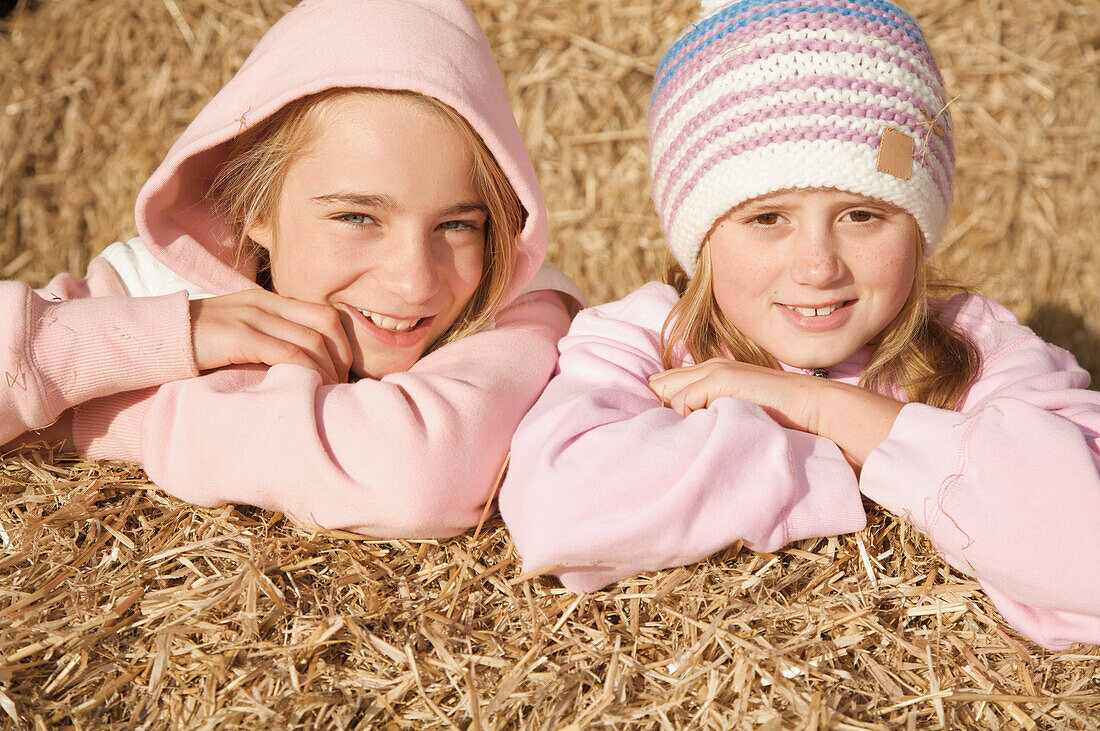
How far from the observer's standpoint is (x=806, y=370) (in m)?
2.51

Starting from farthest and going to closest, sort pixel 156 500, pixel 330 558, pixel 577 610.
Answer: pixel 156 500 < pixel 330 558 < pixel 577 610

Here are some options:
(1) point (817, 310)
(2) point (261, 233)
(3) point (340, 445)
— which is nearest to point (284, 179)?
(2) point (261, 233)

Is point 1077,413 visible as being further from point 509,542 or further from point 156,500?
point 156,500

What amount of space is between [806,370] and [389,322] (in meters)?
1.11

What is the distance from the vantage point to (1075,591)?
173cm

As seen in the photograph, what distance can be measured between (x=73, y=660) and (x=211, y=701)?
0.30 metres

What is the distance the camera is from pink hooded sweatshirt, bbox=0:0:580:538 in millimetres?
2064

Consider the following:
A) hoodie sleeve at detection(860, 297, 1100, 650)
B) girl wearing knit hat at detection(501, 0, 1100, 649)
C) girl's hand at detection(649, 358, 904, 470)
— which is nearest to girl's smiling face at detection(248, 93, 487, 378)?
girl wearing knit hat at detection(501, 0, 1100, 649)

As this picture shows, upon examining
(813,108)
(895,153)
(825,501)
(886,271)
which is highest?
(813,108)

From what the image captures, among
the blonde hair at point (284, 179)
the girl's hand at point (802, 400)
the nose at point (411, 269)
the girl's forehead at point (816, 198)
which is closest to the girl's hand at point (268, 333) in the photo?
the nose at point (411, 269)

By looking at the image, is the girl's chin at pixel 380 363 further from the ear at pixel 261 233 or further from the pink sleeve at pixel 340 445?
the ear at pixel 261 233

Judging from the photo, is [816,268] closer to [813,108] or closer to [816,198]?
[816,198]

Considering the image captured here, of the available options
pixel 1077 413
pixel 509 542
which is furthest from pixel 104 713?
pixel 1077 413

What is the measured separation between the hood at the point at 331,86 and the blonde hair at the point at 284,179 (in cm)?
4
